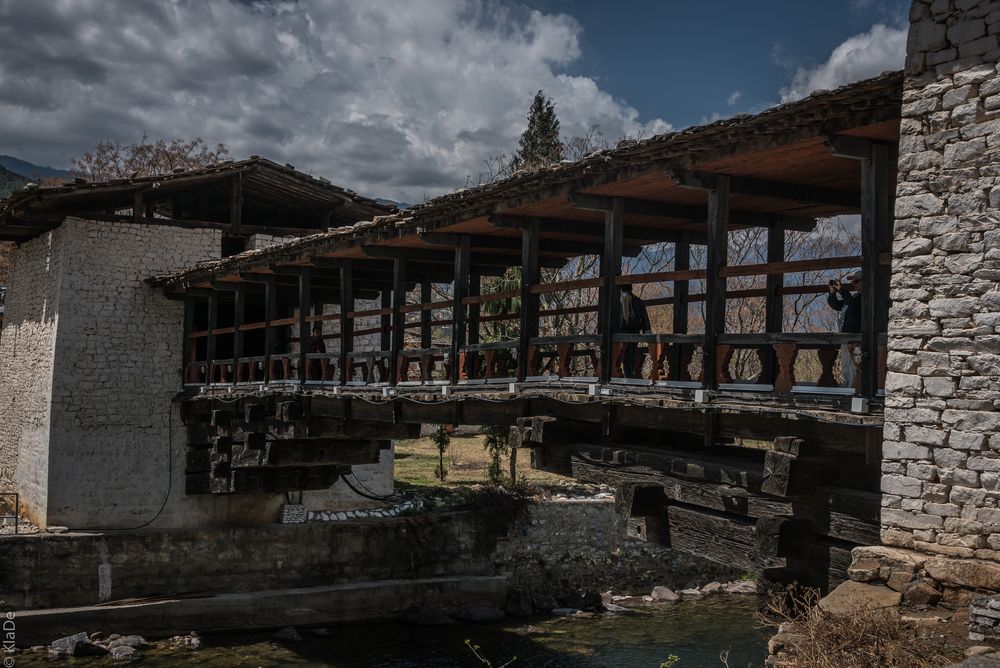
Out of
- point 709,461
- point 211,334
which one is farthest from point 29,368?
point 709,461

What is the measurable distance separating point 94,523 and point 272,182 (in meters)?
6.69

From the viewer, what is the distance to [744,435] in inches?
282

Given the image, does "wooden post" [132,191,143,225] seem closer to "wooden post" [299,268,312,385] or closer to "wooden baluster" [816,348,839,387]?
"wooden post" [299,268,312,385]

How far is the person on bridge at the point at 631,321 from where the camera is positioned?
9.00 m

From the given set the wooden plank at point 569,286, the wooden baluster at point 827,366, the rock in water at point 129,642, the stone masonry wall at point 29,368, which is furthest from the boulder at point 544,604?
the wooden baluster at point 827,366

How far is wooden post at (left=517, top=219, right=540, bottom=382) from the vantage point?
9430 millimetres

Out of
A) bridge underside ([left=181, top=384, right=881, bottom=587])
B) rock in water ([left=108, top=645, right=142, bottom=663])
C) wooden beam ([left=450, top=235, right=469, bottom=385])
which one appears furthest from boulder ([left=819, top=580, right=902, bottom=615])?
rock in water ([left=108, top=645, right=142, bottom=663])

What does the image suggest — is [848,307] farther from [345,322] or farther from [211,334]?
[211,334]

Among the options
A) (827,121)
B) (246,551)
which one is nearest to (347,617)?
(246,551)

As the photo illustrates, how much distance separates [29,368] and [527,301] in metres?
12.0

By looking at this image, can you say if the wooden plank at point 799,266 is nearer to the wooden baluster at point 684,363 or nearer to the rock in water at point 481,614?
the wooden baluster at point 684,363

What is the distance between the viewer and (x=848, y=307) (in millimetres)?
7004

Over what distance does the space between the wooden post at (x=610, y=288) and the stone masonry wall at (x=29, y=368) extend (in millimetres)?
11495

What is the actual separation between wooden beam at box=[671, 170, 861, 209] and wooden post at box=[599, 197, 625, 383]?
1045 millimetres
